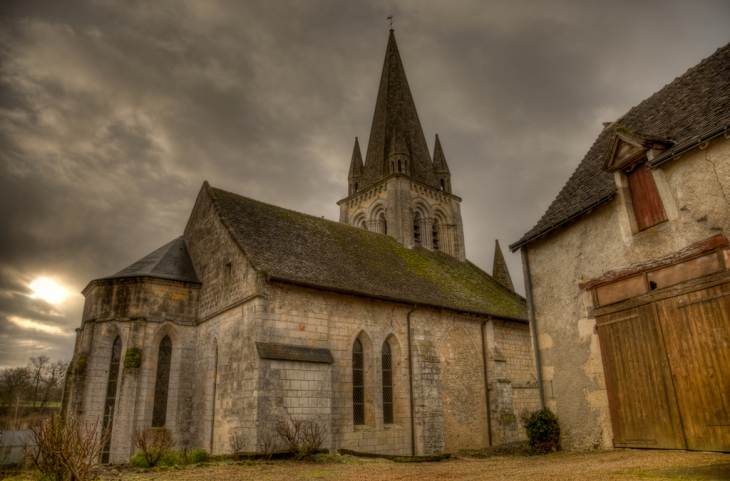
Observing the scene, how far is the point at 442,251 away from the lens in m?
29.9

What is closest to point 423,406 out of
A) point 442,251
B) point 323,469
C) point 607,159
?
point 323,469

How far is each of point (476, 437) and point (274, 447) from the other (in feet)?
27.4

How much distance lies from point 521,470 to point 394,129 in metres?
26.5

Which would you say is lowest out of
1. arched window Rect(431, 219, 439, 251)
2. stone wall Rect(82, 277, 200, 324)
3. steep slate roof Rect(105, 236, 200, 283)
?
stone wall Rect(82, 277, 200, 324)

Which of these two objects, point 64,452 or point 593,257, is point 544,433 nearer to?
point 593,257

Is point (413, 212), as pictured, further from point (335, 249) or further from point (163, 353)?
point (163, 353)

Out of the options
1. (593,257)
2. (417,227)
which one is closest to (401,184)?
(417,227)

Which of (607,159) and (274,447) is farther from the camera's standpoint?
(274,447)

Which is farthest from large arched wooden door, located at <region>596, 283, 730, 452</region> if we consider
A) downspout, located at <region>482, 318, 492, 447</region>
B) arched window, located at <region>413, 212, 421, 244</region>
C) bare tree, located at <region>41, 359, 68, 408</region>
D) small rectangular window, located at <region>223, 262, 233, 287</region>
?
bare tree, located at <region>41, 359, 68, 408</region>

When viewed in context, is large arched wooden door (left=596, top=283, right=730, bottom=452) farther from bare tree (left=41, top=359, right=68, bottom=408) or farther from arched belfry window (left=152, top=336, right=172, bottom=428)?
bare tree (left=41, top=359, right=68, bottom=408)

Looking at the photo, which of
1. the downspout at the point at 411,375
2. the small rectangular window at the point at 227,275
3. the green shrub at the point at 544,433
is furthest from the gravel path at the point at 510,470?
the small rectangular window at the point at 227,275

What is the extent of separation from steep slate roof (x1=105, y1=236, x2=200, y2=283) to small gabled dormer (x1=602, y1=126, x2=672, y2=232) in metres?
13.9

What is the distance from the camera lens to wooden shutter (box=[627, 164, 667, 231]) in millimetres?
9359

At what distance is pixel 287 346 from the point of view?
45.9ft
